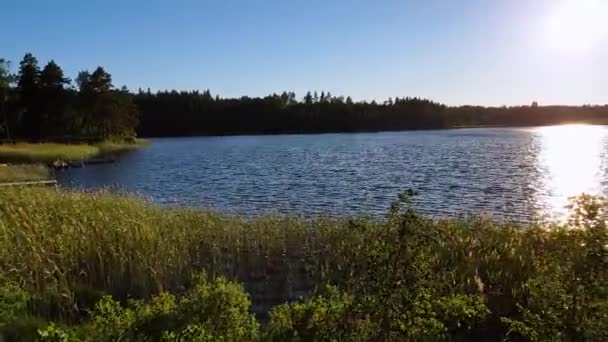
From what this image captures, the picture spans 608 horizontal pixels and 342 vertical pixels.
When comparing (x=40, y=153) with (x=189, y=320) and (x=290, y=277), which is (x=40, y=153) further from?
(x=189, y=320)

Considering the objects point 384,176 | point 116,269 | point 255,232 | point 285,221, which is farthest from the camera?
point 384,176

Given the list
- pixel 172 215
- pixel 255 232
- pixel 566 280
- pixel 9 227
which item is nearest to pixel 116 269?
pixel 9 227

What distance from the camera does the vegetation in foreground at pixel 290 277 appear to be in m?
4.33

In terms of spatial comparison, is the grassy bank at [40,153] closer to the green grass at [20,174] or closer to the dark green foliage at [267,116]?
the green grass at [20,174]

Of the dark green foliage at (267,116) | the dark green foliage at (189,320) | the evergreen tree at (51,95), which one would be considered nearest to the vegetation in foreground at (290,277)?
the dark green foliage at (189,320)

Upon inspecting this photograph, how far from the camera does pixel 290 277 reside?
1000cm

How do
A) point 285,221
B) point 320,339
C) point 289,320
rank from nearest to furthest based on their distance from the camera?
point 320,339
point 289,320
point 285,221

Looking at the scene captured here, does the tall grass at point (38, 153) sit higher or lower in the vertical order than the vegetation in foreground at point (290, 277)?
lower

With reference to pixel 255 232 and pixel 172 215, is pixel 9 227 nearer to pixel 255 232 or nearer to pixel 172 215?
pixel 172 215

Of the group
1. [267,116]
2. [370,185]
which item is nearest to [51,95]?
[370,185]

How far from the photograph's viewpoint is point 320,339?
4547mm

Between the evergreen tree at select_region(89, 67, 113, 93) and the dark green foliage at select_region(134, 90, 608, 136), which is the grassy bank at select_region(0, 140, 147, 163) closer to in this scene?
the evergreen tree at select_region(89, 67, 113, 93)

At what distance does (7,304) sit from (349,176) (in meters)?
32.0

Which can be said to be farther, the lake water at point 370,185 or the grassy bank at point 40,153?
the grassy bank at point 40,153
